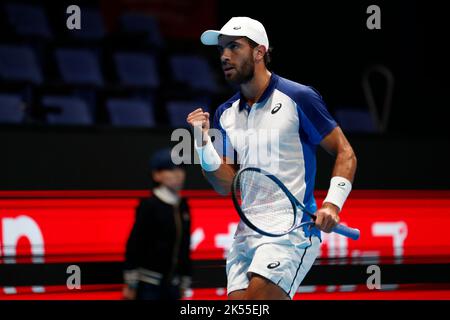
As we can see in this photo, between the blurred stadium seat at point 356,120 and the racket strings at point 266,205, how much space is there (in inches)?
196

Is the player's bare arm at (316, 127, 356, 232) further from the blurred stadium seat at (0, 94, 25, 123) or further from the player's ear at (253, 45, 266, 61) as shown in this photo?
the blurred stadium seat at (0, 94, 25, 123)

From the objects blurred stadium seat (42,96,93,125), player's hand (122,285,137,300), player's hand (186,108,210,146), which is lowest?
player's hand (122,285,137,300)

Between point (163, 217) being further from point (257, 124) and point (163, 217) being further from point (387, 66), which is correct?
point (387, 66)

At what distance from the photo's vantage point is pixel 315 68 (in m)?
11.1

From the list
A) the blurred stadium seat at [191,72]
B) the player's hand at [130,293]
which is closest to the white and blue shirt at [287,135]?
the player's hand at [130,293]

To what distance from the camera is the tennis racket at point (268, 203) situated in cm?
457

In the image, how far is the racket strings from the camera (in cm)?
463

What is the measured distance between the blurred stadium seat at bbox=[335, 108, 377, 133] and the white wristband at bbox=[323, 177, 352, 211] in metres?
5.03

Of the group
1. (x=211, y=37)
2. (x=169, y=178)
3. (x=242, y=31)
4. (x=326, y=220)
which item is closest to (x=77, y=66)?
(x=169, y=178)

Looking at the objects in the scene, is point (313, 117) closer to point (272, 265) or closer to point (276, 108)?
point (276, 108)

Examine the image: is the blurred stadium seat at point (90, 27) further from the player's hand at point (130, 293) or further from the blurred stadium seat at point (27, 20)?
the player's hand at point (130, 293)

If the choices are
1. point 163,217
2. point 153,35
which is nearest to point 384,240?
point 163,217

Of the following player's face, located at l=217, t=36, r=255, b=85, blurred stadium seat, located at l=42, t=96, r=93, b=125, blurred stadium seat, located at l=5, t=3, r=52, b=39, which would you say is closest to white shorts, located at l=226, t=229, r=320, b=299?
player's face, located at l=217, t=36, r=255, b=85

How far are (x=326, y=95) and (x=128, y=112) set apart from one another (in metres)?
2.54
